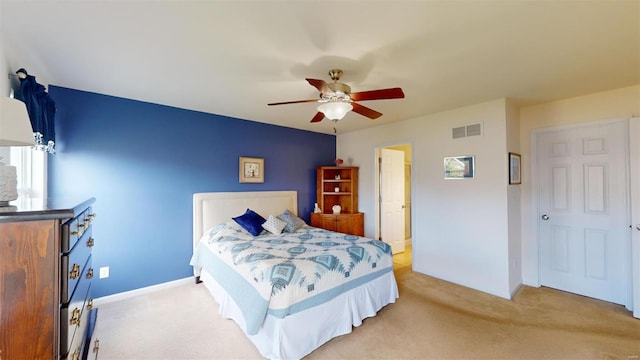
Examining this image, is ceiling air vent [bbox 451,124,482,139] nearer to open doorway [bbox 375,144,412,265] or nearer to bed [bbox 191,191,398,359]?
open doorway [bbox 375,144,412,265]

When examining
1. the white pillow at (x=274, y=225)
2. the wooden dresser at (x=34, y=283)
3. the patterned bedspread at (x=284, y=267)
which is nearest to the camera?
the wooden dresser at (x=34, y=283)

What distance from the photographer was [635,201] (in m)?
2.79

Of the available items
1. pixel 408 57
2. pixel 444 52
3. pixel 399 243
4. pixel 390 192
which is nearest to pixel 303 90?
pixel 408 57

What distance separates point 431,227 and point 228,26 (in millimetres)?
3732

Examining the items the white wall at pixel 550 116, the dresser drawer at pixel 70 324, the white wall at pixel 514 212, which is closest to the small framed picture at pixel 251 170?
the dresser drawer at pixel 70 324

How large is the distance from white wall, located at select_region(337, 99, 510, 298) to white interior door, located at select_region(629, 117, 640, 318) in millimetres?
1100

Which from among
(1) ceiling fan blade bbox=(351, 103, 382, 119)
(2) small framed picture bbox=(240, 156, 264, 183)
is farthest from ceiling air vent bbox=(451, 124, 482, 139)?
(2) small framed picture bbox=(240, 156, 264, 183)

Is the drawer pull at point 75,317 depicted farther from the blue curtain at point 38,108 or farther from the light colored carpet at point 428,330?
the blue curtain at point 38,108

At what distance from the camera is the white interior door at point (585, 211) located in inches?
117

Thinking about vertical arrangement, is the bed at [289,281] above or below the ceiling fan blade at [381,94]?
below

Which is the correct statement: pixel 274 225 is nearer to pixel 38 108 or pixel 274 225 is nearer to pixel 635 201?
pixel 38 108

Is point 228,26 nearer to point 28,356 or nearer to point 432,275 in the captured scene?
point 28,356

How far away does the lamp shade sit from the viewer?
3.73 feet

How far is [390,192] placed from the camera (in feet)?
17.0
